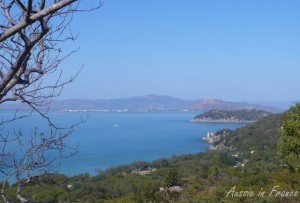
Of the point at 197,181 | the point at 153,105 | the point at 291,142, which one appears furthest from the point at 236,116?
the point at 153,105

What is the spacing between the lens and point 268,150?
3192cm

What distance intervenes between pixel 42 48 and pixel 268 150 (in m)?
31.7

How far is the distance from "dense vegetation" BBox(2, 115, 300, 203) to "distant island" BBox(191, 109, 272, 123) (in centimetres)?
3813

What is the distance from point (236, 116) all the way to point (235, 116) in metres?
0.23

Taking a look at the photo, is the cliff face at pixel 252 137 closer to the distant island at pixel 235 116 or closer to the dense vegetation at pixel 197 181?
the dense vegetation at pixel 197 181

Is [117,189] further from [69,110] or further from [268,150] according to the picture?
[69,110]

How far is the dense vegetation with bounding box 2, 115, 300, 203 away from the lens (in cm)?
704

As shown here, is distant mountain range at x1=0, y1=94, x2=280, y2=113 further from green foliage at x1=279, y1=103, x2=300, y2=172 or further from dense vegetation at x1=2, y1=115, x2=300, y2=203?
green foliage at x1=279, y1=103, x2=300, y2=172

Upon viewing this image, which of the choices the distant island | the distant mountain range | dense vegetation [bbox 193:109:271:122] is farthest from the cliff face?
the distant mountain range

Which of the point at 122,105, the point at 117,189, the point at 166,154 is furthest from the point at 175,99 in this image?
the point at 117,189

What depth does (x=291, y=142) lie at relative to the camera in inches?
425

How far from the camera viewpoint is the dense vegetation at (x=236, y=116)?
3359 inches

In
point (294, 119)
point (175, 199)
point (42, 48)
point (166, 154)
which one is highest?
point (42, 48)

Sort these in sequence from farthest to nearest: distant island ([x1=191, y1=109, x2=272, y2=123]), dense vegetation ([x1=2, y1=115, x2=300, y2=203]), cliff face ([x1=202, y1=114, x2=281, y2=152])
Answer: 1. distant island ([x1=191, y1=109, x2=272, y2=123])
2. cliff face ([x1=202, y1=114, x2=281, y2=152])
3. dense vegetation ([x1=2, y1=115, x2=300, y2=203])
